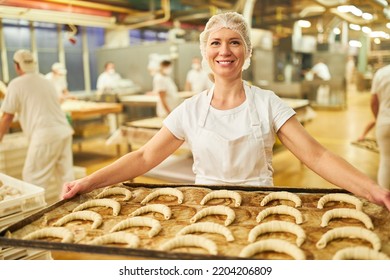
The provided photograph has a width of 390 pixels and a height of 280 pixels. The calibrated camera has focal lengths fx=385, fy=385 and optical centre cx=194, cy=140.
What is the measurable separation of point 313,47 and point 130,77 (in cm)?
620

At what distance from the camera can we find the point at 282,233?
46.6 inches

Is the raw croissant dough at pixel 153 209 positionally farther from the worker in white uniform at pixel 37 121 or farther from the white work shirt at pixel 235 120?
the worker in white uniform at pixel 37 121

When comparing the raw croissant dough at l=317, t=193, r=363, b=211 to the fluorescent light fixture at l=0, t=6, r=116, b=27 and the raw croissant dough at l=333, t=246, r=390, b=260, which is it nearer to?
the raw croissant dough at l=333, t=246, r=390, b=260

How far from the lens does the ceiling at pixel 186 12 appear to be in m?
4.24

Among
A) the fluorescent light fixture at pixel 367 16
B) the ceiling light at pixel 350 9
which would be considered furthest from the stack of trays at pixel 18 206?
the fluorescent light fixture at pixel 367 16

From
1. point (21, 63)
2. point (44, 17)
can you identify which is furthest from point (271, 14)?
point (21, 63)

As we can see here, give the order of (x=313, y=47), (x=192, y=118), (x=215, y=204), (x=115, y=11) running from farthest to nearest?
(x=313, y=47), (x=115, y=11), (x=192, y=118), (x=215, y=204)

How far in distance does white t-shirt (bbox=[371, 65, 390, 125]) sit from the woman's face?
6.77 ft

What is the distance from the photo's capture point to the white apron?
158 centimetres

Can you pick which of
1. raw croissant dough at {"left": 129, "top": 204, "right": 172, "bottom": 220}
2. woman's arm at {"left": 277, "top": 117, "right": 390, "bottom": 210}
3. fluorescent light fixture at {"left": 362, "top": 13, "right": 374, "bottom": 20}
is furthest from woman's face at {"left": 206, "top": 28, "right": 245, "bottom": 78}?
fluorescent light fixture at {"left": 362, "top": 13, "right": 374, "bottom": 20}

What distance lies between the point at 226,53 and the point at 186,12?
Result: 24.1 ft

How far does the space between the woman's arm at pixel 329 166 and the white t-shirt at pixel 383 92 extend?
194 cm

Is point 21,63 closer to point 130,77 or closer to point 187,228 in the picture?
point 187,228

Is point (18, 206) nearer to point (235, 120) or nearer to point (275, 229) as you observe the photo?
point (235, 120)
